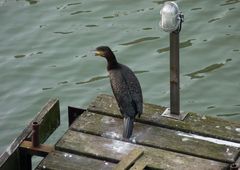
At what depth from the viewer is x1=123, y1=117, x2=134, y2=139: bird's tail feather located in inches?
239

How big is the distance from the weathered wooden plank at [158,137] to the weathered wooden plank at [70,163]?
1.04 feet

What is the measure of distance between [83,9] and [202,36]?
1.70m

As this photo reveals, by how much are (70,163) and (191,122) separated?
1.01 m

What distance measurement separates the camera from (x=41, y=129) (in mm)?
6340

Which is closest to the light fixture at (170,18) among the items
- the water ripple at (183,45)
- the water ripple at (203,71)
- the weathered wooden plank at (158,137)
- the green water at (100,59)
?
the weathered wooden plank at (158,137)

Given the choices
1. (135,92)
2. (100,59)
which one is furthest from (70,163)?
(100,59)

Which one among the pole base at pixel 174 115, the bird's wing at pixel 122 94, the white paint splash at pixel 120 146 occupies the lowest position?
the white paint splash at pixel 120 146

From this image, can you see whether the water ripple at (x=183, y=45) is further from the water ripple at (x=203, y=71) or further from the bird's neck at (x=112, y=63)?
the bird's neck at (x=112, y=63)

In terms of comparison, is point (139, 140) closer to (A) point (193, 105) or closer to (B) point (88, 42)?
(A) point (193, 105)

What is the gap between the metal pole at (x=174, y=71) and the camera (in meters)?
6.13

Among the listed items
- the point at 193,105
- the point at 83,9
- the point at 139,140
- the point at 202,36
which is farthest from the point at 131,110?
the point at 83,9

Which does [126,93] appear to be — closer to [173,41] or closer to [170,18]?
[173,41]

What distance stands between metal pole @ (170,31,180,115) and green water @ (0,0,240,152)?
2.25m

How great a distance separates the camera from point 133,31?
392 inches
